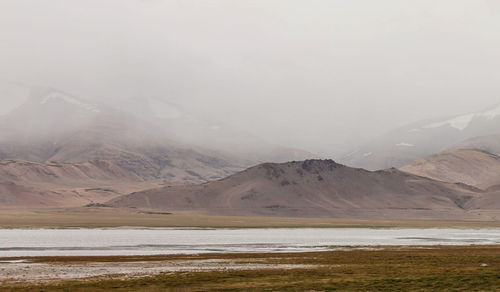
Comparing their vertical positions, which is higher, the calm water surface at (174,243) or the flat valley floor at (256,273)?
the calm water surface at (174,243)

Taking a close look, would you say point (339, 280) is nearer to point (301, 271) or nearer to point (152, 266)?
point (301, 271)

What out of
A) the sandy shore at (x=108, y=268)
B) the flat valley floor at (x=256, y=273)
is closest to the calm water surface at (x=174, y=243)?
the flat valley floor at (x=256, y=273)

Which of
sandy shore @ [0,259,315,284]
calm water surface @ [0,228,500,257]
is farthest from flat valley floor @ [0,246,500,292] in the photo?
calm water surface @ [0,228,500,257]

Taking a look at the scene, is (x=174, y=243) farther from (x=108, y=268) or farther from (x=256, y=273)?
(x=256, y=273)

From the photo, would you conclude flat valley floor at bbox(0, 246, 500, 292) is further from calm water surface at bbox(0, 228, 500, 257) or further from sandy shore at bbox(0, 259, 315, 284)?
calm water surface at bbox(0, 228, 500, 257)

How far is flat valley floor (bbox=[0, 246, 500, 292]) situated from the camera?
47.2 metres

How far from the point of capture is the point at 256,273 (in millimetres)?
57156

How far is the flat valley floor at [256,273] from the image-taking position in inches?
1860

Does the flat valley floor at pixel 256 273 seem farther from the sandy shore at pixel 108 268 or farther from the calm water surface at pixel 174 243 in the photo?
the calm water surface at pixel 174 243

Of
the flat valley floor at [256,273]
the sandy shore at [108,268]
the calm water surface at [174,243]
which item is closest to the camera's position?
the flat valley floor at [256,273]

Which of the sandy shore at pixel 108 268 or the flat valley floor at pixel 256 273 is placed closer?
the flat valley floor at pixel 256 273

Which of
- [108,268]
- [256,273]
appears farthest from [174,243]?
[256,273]

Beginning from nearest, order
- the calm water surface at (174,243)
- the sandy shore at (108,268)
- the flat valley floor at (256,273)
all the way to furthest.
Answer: the flat valley floor at (256,273)
the sandy shore at (108,268)
the calm water surface at (174,243)

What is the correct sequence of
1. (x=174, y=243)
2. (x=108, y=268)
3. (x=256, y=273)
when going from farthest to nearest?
(x=174, y=243)
(x=108, y=268)
(x=256, y=273)
